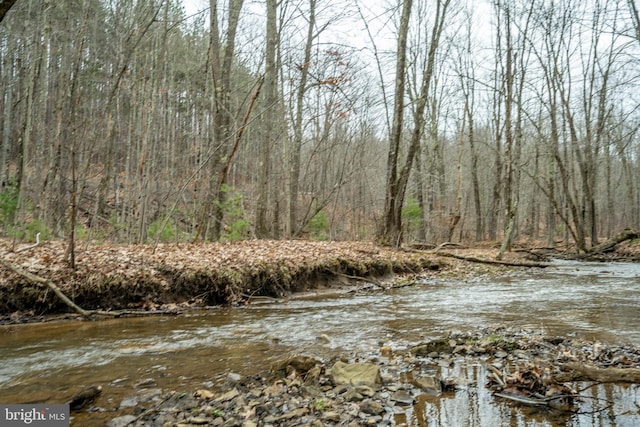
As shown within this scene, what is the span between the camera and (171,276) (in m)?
7.18

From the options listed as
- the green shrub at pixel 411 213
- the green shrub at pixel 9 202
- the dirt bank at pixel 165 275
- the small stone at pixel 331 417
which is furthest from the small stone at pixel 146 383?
the green shrub at pixel 411 213

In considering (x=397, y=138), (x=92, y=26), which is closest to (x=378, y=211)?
(x=397, y=138)

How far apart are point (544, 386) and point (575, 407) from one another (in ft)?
0.80

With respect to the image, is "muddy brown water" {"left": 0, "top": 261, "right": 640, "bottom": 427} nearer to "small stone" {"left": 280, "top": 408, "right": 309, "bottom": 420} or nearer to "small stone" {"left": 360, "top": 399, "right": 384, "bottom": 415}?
"small stone" {"left": 360, "top": 399, "right": 384, "bottom": 415}

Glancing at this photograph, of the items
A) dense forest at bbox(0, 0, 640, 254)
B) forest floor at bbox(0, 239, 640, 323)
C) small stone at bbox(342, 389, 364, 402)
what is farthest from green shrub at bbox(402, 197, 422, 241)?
small stone at bbox(342, 389, 364, 402)

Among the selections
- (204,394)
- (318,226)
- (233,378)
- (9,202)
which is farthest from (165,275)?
(318,226)

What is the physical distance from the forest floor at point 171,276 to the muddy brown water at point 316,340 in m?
0.52

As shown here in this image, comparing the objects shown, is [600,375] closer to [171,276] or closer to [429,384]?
[429,384]

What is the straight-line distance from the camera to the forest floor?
609 cm

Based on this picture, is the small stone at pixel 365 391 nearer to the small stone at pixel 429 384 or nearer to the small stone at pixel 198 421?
the small stone at pixel 429 384

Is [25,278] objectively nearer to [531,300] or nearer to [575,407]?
[575,407]

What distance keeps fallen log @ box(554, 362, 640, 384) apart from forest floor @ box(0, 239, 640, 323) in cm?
562

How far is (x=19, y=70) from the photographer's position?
14.8 meters

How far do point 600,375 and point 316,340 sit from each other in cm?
303
